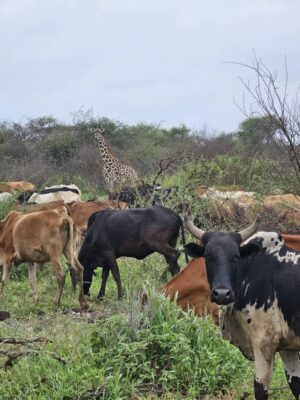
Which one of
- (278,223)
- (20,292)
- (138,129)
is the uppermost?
(138,129)

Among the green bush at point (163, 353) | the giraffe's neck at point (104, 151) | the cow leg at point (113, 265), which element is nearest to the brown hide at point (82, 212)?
the cow leg at point (113, 265)

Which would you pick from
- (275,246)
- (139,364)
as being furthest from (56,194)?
(275,246)

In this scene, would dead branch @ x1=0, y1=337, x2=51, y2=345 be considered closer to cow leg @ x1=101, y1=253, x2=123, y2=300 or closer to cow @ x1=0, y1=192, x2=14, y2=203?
cow leg @ x1=101, y1=253, x2=123, y2=300

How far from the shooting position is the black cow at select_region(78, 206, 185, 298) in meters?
10.9

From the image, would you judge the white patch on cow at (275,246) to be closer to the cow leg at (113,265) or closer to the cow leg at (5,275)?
the cow leg at (113,265)

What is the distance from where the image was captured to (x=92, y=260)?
444 inches

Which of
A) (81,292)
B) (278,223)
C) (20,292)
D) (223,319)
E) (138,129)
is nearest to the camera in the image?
(223,319)

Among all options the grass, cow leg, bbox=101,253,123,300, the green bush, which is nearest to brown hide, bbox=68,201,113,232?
cow leg, bbox=101,253,123,300

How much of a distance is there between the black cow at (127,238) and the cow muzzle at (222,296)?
215 inches

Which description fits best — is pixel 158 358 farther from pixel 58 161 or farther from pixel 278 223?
pixel 58 161

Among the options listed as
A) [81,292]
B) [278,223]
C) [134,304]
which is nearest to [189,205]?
[278,223]

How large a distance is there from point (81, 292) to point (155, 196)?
3983mm

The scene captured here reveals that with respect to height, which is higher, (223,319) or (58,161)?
(58,161)

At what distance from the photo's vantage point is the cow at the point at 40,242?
10.2 meters
